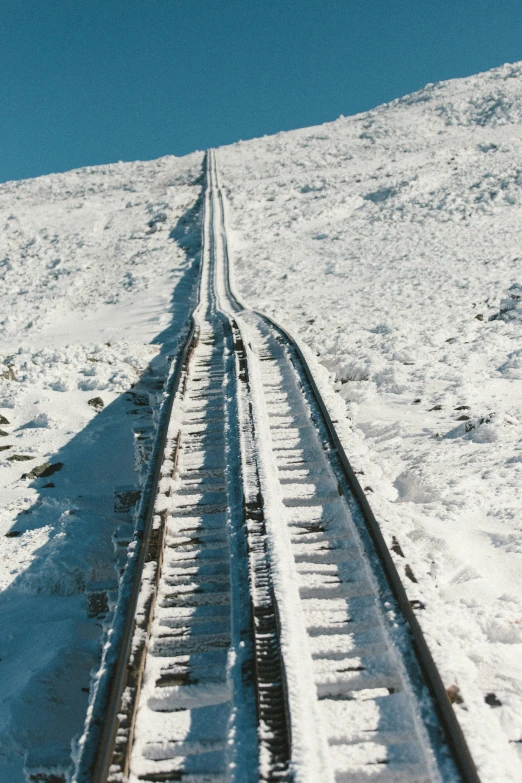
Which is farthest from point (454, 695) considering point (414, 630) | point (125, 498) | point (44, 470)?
point (44, 470)

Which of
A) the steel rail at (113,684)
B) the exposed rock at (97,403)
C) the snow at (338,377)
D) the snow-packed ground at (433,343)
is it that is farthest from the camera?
the exposed rock at (97,403)

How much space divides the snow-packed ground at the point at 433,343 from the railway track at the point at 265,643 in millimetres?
303

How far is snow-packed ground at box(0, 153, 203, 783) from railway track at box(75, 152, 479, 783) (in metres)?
0.82

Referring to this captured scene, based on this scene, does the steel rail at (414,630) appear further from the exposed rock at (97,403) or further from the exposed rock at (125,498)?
the exposed rock at (97,403)

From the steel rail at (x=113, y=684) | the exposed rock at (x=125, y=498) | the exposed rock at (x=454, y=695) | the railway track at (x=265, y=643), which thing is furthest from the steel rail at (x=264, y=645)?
the exposed rock at (x=125, y=498)

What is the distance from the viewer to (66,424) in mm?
11297

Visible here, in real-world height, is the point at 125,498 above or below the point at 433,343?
below

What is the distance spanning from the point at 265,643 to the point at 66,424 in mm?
7887

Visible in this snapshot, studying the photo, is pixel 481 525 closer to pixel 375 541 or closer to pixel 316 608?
pixel 375 541

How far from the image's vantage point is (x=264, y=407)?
8.74 meters

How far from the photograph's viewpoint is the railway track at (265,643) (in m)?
3.64

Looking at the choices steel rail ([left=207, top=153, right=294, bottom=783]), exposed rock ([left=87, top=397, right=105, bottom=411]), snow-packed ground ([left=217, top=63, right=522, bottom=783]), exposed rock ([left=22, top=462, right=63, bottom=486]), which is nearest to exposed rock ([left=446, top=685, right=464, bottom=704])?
snow-packed ground ([left=217, top=63, right=522, bottom=783])

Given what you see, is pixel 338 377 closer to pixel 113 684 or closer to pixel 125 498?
pixel 125 498

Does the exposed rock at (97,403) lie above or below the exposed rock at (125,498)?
above
